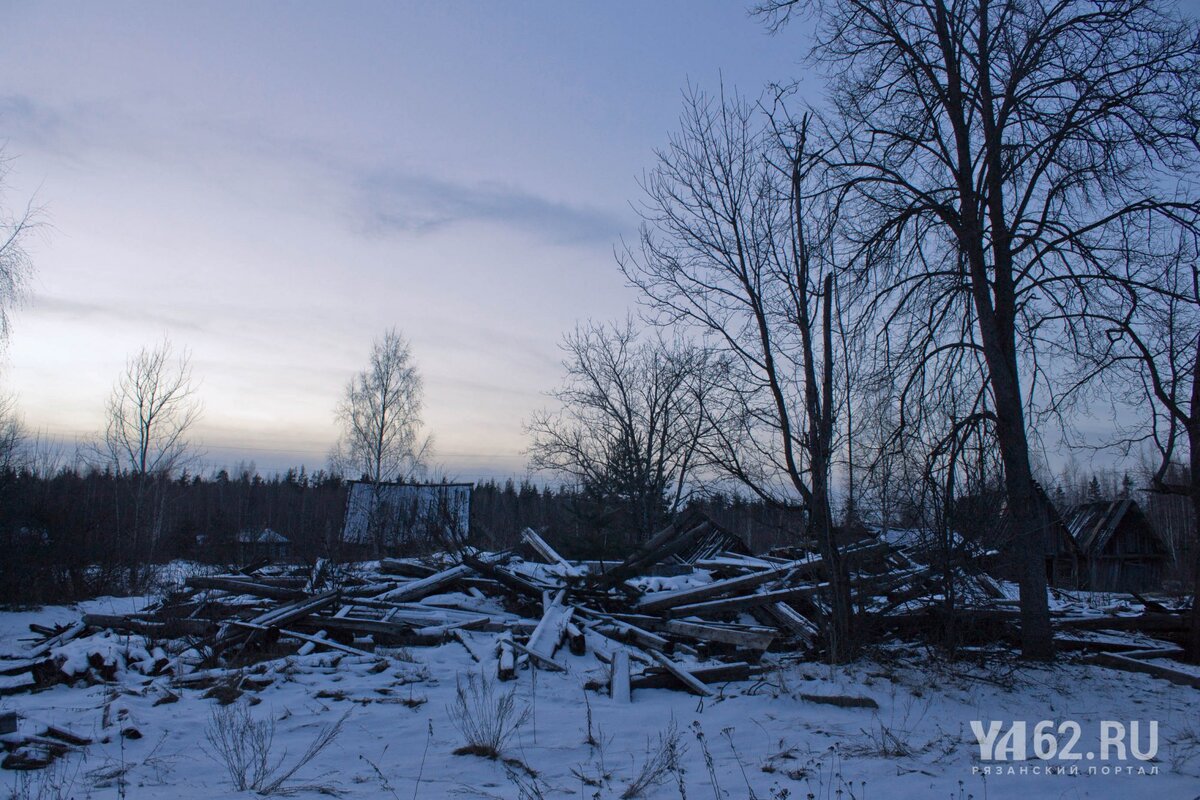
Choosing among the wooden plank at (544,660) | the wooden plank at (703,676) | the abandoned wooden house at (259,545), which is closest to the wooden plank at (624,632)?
the wooden plank at (703,676)

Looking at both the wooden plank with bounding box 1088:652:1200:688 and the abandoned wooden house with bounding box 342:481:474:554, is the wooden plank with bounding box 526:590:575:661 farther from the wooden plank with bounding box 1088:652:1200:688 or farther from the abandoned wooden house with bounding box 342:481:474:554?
the wooden plank with bounding box 1088:652:1200:688

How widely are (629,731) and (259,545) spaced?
28308 mm

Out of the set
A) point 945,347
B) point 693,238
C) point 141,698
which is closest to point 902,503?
point 945,347

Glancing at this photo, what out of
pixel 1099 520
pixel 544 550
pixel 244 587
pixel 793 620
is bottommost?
pixel 244 587

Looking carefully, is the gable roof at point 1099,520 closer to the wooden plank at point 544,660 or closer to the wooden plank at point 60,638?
the wooden plank at point 544,660

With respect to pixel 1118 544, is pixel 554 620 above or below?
below

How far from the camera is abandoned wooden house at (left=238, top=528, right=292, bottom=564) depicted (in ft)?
76.5

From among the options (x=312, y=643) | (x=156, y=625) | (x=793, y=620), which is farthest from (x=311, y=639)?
(x=793, y=620)

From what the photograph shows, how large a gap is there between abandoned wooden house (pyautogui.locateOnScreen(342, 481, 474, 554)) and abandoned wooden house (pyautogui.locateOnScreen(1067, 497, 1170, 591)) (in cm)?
2447

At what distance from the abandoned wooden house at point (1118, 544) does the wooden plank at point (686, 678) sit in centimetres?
2631

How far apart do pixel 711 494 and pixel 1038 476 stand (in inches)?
169

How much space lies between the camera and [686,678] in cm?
768

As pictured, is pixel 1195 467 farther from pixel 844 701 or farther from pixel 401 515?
pixel 401 515

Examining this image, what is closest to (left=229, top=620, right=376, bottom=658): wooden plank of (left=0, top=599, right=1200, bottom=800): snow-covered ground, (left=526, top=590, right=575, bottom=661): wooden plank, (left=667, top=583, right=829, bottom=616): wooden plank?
(left=0, top=599, right=1200, bottom=800): snow-covered ground
